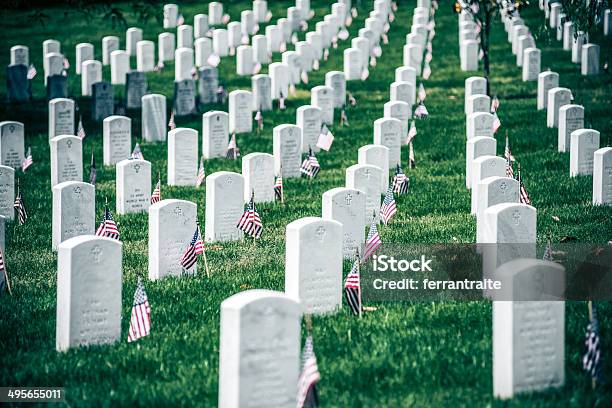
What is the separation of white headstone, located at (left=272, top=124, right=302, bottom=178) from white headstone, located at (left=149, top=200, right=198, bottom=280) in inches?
254

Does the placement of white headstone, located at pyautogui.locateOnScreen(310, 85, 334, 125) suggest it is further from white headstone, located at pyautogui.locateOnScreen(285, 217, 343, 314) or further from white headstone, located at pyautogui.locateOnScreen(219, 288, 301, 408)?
white headstone, located at pyautogui.locateOnScreen(219, 288, 301, 408)

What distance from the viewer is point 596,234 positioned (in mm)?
14336

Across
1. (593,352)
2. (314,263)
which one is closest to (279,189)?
(314,263)

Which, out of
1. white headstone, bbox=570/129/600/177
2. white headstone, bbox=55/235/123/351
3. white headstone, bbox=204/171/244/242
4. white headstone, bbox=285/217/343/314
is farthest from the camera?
white headstone, bbox=570/129/600/177

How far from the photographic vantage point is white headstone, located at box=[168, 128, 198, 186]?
64.2 feet

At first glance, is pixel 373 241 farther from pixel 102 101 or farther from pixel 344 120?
pixel 102 101

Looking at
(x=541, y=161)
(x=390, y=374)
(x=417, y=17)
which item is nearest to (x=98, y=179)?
(x=541, y=161)

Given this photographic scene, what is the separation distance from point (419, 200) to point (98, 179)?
5850 millimetres

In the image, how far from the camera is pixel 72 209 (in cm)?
1465

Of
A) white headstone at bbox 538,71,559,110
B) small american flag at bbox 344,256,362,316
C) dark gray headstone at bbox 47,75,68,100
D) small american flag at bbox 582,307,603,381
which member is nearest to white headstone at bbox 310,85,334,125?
white headstone at bbox 538,71,559,110

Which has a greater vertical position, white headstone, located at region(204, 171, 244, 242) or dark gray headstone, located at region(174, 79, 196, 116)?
dark gray headstone, located at region(174, 79, 196, 116)

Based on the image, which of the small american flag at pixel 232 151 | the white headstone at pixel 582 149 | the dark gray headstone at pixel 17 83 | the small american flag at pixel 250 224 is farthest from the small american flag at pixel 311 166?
the dark gray headstone at pixel 17 83

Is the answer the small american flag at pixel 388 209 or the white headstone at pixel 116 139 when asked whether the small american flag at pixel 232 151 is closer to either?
the white headstone at pixel 116 139

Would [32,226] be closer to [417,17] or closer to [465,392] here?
[465,392]
